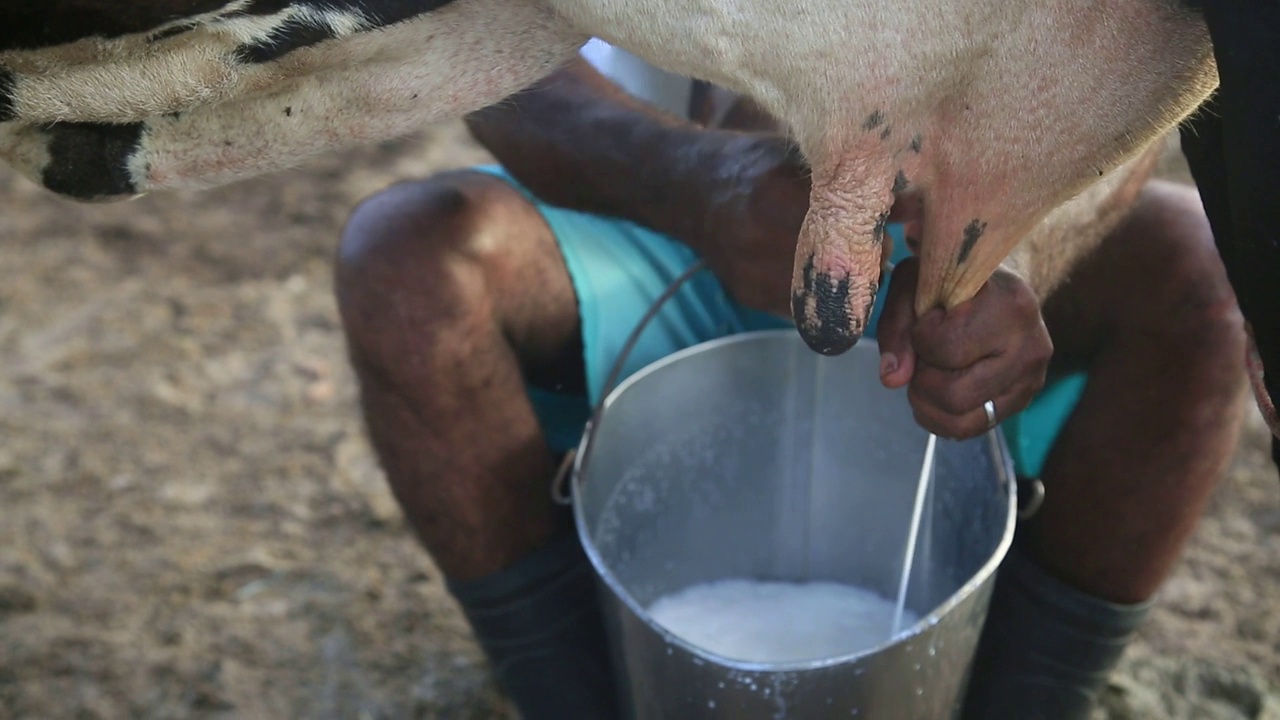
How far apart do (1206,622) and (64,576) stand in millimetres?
1210

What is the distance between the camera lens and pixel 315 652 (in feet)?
4.19

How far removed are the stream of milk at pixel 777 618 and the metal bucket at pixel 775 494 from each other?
18 millimetres

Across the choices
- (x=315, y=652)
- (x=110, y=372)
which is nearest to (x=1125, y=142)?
(x=315, y=652)

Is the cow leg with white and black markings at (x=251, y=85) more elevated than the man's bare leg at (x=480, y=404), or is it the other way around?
the cow leg with white and black markings at (x=251, y=85)

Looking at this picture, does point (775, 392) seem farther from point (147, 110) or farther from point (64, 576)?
point (64, 576)

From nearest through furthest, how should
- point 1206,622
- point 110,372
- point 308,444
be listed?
point 1206,622 < point 308,444 < point 110,372

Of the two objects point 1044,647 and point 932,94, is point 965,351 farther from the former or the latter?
point 1044,647

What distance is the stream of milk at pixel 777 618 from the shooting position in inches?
41.9

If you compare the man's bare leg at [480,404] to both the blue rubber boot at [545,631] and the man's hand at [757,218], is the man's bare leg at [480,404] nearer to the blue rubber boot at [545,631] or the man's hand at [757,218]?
the blue rubber boot at [545,631]

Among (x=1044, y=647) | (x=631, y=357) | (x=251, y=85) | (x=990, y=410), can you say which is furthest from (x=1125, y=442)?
(x=251, y=85)

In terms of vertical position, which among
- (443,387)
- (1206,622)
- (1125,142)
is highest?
(1125,142)

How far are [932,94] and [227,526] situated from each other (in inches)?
42.7

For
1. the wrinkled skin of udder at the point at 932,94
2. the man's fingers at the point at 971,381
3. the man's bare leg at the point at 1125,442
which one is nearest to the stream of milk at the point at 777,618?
the man's bare leg at the point at 1125,442

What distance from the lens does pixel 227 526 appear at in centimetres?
145
